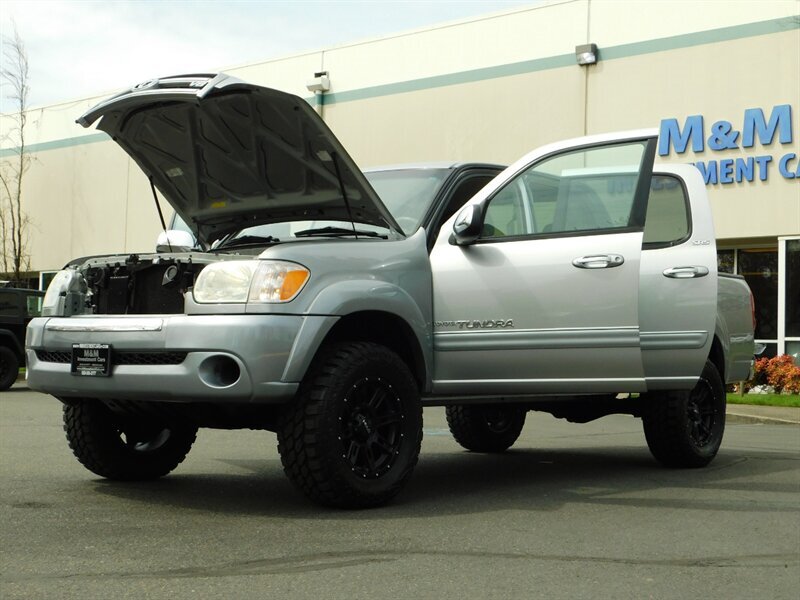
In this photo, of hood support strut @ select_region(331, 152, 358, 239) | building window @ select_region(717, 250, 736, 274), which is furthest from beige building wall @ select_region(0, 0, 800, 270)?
hood support strut @ select_region(331, 152, 358, 239)

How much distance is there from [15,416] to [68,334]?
23.2 ft

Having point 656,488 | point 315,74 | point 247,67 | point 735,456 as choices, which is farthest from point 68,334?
point 247,67

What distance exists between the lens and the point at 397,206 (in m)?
6.89

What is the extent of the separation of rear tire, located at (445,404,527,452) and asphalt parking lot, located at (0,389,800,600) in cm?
68

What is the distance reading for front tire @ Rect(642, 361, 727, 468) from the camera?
7.64m

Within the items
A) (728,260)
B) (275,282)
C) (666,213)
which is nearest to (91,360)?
(275,282)

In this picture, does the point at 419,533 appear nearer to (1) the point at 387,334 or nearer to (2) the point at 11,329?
(1) the point at 387,334

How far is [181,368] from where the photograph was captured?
540cm

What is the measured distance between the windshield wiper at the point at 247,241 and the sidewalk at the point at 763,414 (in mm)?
9635

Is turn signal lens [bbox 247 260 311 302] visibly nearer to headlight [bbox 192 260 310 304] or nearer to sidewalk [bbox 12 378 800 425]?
headlight [bbox 192 260 310 304]

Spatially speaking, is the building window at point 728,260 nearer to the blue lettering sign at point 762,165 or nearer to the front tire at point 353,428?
the blue lettering sign at point 762,165

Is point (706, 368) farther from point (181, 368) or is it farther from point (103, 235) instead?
point (103, 235)

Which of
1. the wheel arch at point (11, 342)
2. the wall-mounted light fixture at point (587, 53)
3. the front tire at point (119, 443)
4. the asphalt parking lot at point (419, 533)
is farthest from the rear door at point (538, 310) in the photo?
the wall-mounted light fixture at point (587, 53)

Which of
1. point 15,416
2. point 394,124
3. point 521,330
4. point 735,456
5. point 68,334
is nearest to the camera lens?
point 68,334
